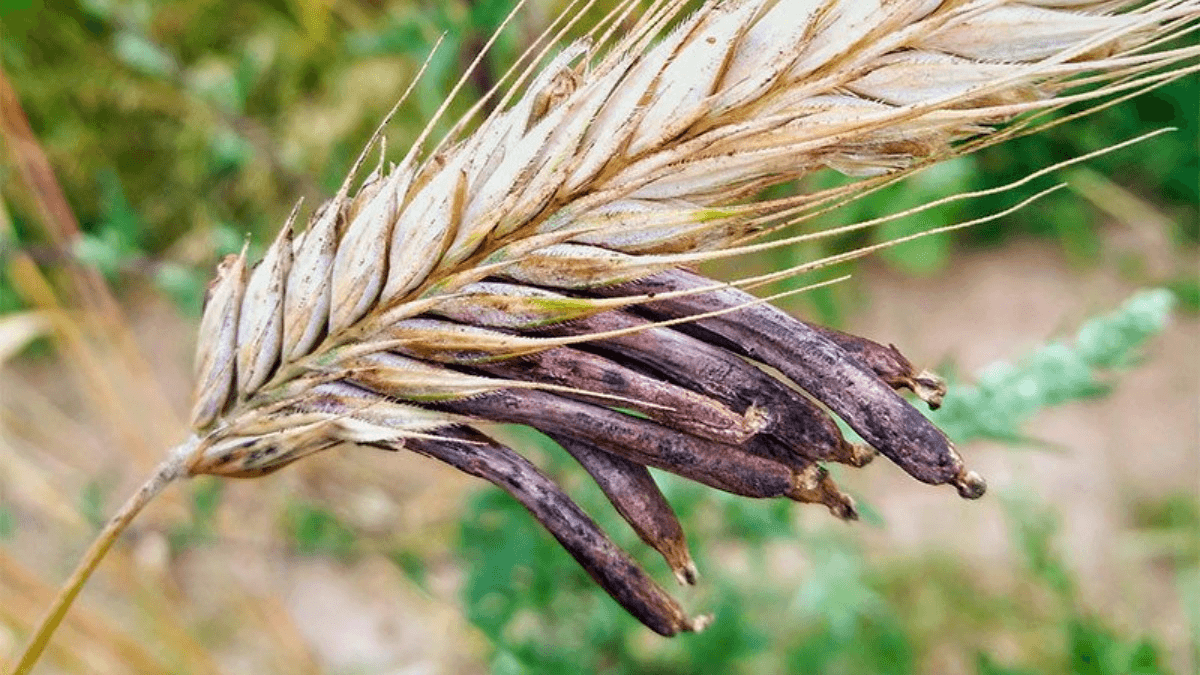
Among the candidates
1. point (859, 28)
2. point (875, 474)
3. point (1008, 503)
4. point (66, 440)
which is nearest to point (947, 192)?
point (1008, 503)

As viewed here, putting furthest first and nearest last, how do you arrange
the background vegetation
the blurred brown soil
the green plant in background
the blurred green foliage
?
the blurred brown soil, the blurred green foliage, the background vegetation, the green plant in background

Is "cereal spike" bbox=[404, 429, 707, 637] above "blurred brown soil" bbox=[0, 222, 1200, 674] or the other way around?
above

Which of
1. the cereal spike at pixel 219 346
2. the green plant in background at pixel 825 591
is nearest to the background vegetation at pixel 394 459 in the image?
the green plant in background at pixel 825 591

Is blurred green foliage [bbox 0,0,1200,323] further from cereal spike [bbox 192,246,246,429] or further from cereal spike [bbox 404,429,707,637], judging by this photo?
cereal spike [bbox 404,429,707,637]

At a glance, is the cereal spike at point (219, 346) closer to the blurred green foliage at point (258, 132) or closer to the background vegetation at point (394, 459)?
the background vegetation at point (394, 459)

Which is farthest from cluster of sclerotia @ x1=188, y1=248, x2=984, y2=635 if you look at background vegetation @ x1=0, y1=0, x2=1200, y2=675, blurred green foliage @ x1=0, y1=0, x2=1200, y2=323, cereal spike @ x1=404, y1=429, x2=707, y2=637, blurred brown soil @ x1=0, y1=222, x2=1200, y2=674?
blurred brown soil @ x1=0, y1=222, x2=1200, y2=674

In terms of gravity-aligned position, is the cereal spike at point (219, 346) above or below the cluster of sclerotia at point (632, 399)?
above

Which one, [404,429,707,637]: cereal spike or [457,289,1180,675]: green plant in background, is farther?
[457,289,1180,675]: green plant in background

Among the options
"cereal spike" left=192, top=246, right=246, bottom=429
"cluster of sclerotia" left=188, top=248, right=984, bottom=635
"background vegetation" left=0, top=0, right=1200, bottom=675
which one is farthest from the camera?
"background vegetation" left=0, top=0, right=1200, bottom=675

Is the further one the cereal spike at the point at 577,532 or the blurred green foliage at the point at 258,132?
the blurred green foliage at the point at 258,132

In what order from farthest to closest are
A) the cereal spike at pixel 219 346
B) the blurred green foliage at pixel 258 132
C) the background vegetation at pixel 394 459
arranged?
the blurred green foliage at pixel 258 132 → the background vegetation at pixel 394 459 → the cereal spike at pixel 219 346
